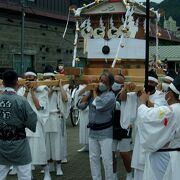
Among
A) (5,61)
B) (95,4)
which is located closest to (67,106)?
(95,4)

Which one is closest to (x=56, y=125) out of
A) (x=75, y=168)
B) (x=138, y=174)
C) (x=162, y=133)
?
(x=75, y=168)

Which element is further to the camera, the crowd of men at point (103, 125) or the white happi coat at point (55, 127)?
the white happi coat at point (55, 127)

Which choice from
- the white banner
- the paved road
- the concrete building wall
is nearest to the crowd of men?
the paved road

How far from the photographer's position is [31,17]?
2527cm

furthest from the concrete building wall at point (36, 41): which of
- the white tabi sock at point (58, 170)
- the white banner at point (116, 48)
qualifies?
the white tabi sock at point (58, 170)

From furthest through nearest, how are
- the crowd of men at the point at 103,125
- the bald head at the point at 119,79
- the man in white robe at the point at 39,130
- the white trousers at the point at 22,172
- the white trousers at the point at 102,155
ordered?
the man in white robe at the point at 39,130
the bald head at the point at 119,79
the white trousers at the point at 102,155
the white trousers at the point at 22,172
the crowd of men at the point at 103,125

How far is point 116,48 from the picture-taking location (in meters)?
9.80

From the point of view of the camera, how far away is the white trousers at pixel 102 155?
23.4 feet

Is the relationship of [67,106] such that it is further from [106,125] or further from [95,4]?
[95,4]

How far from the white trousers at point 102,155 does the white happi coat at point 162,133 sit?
2056 millimetres

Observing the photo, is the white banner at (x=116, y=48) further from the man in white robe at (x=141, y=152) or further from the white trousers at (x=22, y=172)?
the white trousers at (x=22, y=172)

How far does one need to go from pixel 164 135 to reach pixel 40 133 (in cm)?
388

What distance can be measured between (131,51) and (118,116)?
2.82 meters

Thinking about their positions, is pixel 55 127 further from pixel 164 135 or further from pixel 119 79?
pixel 164 135
